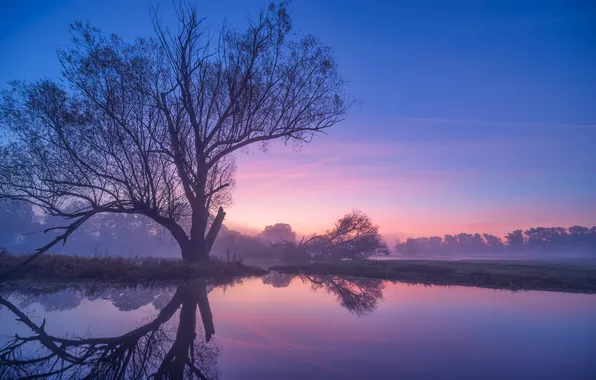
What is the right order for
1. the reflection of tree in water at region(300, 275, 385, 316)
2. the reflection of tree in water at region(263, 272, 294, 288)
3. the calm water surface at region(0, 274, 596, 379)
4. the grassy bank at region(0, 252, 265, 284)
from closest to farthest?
the calm water surface at region(0, 274, 596, 379), the reflection of tree in water at region(300, 275, 385, 316), the grassy bank at region(0, 252, 265, 284), the reflection of tree in water at region(263, 272, 294, 288)

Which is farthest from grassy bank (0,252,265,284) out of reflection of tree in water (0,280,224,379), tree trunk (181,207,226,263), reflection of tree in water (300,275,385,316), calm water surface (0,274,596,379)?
reflection of tree in water (0,280,224,379)

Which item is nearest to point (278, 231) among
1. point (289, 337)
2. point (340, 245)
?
point (340, 245)

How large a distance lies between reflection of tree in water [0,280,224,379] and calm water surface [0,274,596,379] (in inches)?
0.5

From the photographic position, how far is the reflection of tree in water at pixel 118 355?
280 centimetres

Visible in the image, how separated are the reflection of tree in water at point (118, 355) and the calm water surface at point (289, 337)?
0.01 meters

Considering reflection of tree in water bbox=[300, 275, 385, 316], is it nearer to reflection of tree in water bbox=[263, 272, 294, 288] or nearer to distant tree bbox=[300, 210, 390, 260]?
reflection of tree in water bbox=[263, 272, 294, 288]

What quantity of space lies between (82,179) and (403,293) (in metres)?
12.3

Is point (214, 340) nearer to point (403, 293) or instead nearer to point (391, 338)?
point (391, 338)

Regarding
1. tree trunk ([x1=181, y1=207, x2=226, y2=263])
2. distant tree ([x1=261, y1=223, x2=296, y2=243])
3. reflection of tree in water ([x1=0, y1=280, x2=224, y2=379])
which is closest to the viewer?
reflection of tree in water ([x1=0, y1=280, x2=224, y2=379])

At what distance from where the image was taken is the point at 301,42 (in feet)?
41.9

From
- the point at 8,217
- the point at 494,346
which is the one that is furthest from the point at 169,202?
the point at 8,217

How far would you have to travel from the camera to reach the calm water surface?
115 inches

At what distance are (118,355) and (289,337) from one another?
6.32 feet

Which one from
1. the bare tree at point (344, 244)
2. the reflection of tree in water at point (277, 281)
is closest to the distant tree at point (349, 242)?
the bare tree at point (344, 244)
